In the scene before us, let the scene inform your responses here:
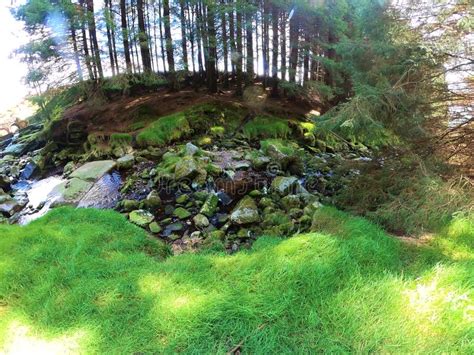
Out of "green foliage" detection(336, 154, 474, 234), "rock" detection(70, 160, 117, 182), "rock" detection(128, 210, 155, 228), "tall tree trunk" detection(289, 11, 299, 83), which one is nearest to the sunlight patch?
"rock" detection(128, 210, 155, 228)

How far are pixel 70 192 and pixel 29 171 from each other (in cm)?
366

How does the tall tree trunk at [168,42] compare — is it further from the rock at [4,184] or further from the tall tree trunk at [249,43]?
the rock at [4,184]

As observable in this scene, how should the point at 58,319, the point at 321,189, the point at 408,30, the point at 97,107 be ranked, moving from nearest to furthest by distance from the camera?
the point at 58,319
the point at 408,30
the point at 321,189
the point at 97,107

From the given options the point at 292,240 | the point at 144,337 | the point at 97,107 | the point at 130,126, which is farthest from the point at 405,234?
the point at 97,107

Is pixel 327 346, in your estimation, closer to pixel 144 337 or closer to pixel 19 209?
pixel 144 337

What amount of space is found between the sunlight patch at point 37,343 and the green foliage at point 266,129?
335 inches

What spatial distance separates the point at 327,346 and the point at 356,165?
399cm

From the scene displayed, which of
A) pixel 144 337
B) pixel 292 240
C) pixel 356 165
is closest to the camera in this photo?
pixel 144 337

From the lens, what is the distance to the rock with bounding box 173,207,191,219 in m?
5.36

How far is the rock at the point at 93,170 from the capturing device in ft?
24.1

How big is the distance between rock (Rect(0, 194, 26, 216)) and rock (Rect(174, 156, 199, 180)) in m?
3.70

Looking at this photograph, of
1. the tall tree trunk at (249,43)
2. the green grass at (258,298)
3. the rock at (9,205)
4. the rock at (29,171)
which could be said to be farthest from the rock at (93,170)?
the tall tree trunk at (249,43)

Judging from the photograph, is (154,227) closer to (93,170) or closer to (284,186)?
(284,186)

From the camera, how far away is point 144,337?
197cm
